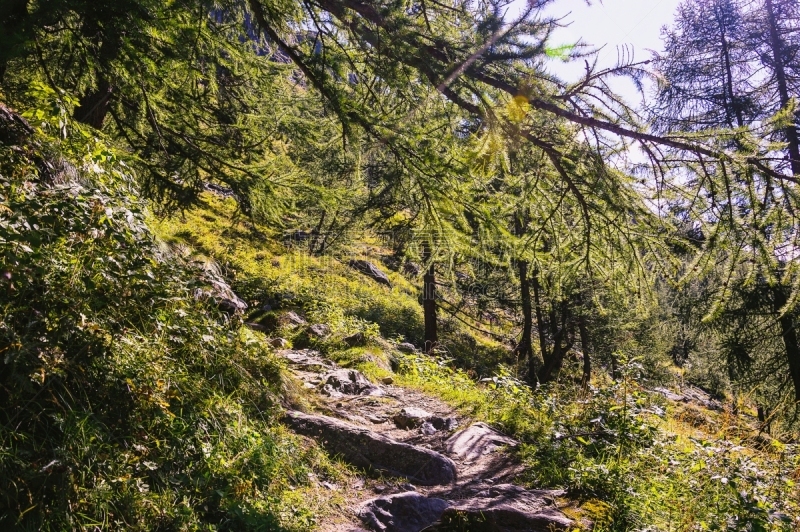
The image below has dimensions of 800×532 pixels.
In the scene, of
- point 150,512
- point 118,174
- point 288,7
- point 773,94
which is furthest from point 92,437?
point 773,94

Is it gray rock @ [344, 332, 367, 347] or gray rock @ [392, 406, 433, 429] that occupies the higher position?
gray rock @ [392, 406, 433, 429]

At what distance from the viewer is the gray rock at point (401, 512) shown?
11.3ft

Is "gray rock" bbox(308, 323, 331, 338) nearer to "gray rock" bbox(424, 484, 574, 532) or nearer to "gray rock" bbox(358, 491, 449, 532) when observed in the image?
"gray rock" bbox(358, 491, 449, 532)

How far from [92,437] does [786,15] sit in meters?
14.4

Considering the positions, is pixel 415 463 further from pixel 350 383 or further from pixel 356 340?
pixel 356 340

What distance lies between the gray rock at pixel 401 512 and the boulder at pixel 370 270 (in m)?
21.2

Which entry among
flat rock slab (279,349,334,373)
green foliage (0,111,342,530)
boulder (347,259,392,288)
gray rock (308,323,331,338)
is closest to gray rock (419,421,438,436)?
green foliage (0,111,342,530)

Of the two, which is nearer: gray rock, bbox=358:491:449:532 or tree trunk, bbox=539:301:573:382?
gray rock, bbox=358:491:449:532

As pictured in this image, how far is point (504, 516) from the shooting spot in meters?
3.41

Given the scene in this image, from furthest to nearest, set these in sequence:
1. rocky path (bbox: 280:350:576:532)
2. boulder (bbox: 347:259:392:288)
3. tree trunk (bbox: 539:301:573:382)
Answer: boulder (bbox: 347:259:392:288) → tree trunk (bbox: 539:301:573:382) → rocky path (bbox: 280:350:576:532)

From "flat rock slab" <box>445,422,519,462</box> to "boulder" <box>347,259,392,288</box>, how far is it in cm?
1945

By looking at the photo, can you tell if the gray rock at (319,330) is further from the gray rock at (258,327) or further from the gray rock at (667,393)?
the gray rock at (667,393)

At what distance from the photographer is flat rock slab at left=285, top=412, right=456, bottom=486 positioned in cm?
454

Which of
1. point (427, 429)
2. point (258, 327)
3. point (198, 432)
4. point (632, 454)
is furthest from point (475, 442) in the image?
point (258, 327)
